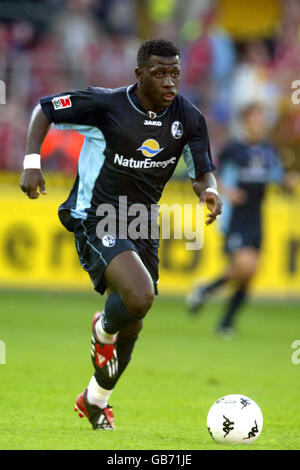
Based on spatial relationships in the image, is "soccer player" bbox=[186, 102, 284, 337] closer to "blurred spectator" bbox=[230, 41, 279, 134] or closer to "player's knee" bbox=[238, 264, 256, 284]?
"player's knee" bbox=[238, 264, 256, 284]

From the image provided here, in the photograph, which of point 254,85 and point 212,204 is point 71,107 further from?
point 254,85

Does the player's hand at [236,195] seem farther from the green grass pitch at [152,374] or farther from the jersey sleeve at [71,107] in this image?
the jersey sleeve at [71,107]

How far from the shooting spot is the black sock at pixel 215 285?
12.1 m

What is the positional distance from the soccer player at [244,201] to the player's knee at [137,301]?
6.19 meters

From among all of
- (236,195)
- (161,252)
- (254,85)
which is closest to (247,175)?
(236,195)

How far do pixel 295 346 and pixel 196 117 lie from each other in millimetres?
5106

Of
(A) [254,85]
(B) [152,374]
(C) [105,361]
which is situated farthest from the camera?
(A) [254,85]

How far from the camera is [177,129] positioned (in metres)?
6.19

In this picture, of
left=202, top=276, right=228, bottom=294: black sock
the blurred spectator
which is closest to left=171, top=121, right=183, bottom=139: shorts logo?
left=202, top=276, right=228, bottom=294: black sock

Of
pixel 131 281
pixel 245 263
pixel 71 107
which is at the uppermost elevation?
pixel 71 107

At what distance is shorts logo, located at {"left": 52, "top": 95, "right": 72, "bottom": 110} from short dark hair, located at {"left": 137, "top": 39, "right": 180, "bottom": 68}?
48cm

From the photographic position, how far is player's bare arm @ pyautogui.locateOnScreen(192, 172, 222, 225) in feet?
19.4

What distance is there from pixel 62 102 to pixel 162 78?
639 mm
